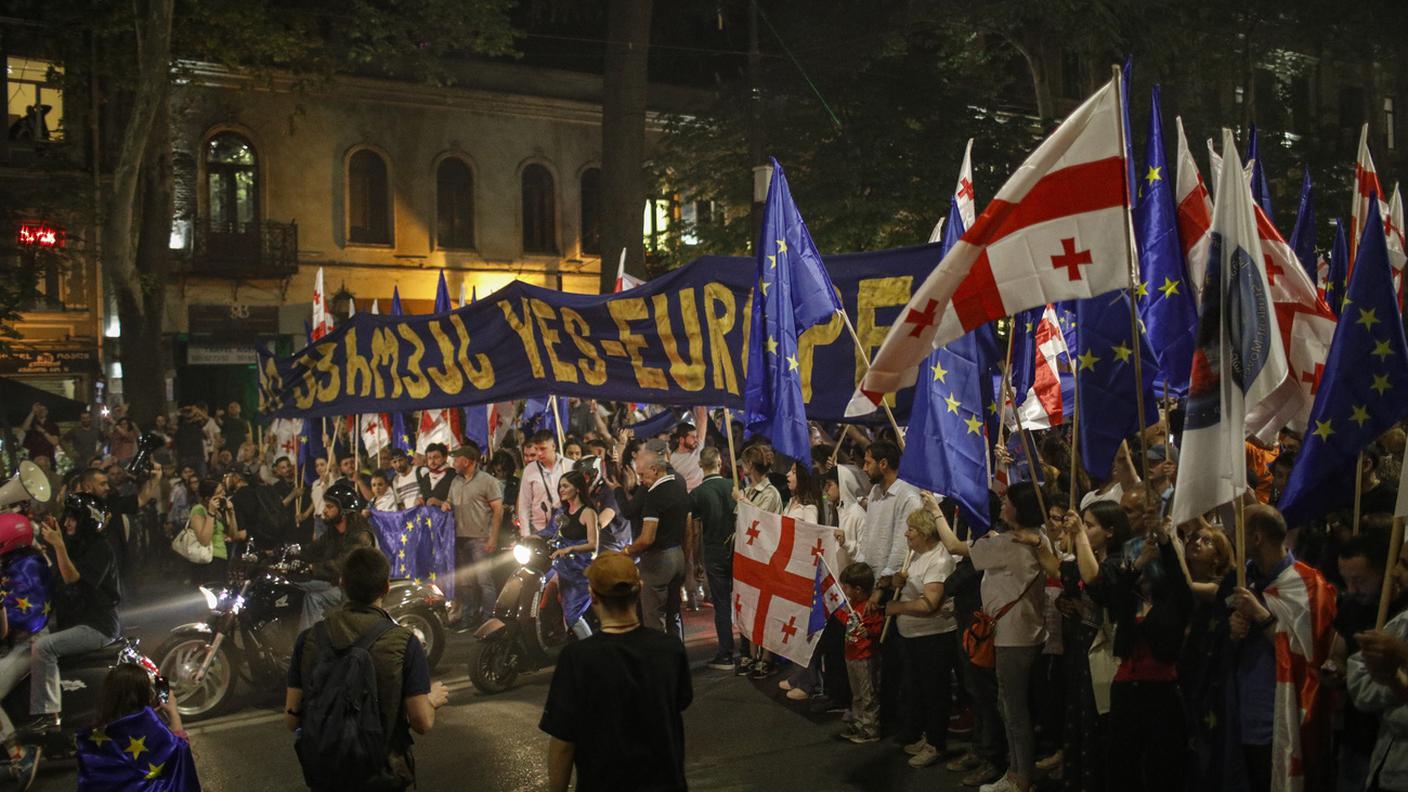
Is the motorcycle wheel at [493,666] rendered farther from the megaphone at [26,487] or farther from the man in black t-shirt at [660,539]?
the megaphone at [26,487]

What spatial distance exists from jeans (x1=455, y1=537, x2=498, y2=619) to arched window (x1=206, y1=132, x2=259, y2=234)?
2042 centimetres

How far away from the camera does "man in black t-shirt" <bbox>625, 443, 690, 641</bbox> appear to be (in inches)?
424

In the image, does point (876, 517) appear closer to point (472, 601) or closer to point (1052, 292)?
point (1052, 292)

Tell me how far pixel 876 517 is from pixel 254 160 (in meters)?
26.5

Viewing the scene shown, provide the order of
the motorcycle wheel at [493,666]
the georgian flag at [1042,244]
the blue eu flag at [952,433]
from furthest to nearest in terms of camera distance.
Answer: the motorcycle wheel at [493,666] → the blue eu flag at [952,433] → the georgian flag at [1042,244]

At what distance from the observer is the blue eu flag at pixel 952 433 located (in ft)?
25.0

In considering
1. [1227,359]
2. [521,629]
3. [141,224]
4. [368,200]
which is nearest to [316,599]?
[521,629]

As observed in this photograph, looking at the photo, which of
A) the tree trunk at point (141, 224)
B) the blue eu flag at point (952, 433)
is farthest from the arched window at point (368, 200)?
the blue eu flag at point (952, 433)

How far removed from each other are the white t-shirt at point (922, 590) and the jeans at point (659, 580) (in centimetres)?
287

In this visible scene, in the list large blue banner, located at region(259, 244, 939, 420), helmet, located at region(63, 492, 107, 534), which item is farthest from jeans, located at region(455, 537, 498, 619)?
helmet, located at region(63, 492, 107, 534)

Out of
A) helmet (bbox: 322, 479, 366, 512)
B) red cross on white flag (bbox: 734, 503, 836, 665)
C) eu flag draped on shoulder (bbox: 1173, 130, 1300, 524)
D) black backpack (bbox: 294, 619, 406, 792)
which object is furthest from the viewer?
helmet (bbox: 322, 479, 366, 512)

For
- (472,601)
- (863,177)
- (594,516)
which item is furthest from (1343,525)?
(863,177)

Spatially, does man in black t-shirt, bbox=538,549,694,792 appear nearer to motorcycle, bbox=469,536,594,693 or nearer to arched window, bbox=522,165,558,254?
motorcycle, bbox=469,536,594,693

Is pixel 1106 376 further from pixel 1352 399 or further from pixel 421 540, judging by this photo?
pixel 421 540
